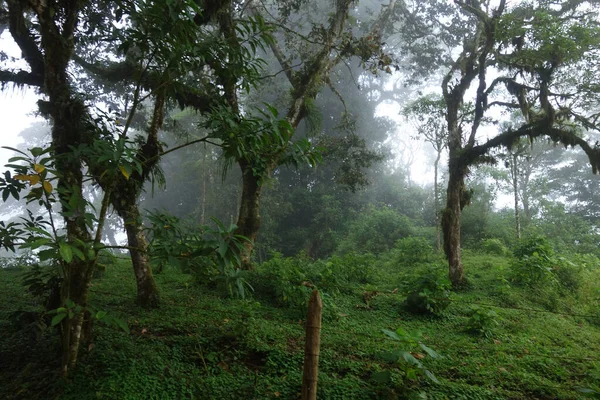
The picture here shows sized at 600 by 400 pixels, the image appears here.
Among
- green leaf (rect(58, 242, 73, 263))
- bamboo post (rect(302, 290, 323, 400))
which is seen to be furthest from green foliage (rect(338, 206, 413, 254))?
green leaf (rect(58, 242, 73, 263))

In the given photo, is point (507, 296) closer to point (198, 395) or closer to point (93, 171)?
point (198, 395)

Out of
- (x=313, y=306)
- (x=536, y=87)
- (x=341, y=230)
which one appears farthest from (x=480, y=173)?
(x=313, y=306)

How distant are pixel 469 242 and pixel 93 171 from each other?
1504 cm

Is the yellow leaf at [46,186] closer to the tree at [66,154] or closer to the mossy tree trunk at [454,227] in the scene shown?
the tree at [66,154]

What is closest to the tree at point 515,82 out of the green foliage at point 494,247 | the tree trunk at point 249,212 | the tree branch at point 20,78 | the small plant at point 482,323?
the small plant at point 482,323

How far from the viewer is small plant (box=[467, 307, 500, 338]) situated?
5.59m

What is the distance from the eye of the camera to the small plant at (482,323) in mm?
5594

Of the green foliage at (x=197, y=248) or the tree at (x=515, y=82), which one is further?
the tree at (x=515, y=82)

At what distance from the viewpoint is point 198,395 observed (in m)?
3.17

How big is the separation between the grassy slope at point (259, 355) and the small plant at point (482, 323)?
0.37ft

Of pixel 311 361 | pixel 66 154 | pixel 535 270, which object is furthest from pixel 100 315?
pixel 535 270

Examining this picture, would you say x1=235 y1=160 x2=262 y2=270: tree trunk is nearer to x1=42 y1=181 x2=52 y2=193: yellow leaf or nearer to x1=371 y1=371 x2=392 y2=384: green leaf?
x1=371 y1=371 x2=392 y2=384: green leaf

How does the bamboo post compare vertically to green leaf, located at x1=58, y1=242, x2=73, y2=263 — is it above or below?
below

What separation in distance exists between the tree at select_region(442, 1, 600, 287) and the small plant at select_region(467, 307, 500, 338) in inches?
107
